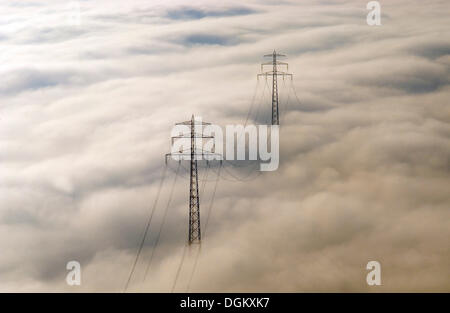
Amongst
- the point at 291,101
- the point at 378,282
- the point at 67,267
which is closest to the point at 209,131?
the point at 291,101

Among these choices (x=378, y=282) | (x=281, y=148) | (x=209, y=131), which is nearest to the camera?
(x=378, y=282)

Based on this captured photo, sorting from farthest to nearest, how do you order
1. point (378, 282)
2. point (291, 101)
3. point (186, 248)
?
1. point (291, 101)
2. point (186, 248)
3. point (378, 282)

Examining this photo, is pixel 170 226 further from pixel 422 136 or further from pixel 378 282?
pixel 422 136

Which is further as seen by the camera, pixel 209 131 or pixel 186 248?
pixel 209 131

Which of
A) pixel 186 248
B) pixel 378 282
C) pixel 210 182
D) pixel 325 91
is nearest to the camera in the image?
pixel 378 282

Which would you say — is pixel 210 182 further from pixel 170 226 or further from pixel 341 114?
pixel 341 114

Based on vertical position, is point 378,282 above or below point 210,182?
below

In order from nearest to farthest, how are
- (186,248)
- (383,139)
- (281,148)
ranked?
(186,248) → (281,148) → (383,139)

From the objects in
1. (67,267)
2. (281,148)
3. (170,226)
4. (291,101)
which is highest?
(291,101)

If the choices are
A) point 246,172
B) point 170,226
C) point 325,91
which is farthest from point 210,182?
point 325,91
